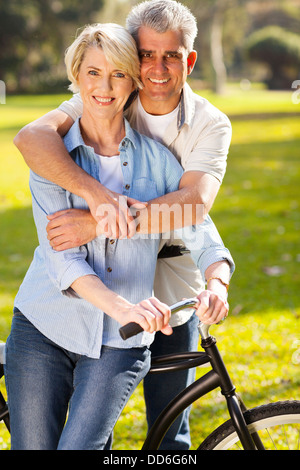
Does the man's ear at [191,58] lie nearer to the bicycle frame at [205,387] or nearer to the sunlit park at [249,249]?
the sunlit park at [249,249]

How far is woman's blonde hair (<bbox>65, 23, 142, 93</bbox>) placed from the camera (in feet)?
6.43

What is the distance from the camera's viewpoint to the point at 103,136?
83.6 inches

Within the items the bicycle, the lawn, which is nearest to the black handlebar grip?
the bicycle

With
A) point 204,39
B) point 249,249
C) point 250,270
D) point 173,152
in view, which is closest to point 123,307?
point 173,152

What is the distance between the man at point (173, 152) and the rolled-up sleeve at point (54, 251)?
0.13ft

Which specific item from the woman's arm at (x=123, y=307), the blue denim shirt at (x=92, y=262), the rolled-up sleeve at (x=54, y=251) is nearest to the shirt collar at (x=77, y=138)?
the blue denim shirt at (x=92, y=262)

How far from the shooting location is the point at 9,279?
238 inches

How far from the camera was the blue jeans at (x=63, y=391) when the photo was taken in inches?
74.4

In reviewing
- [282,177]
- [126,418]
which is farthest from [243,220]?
[126,418]

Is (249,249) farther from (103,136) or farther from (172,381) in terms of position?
(103,136)

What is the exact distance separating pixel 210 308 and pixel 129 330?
11.3 inches

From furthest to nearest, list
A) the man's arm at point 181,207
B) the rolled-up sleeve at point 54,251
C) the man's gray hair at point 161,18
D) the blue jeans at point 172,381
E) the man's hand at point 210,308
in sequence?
the blue jeans at point 172,381 → the man's gray hair at point 161,18 → the man's arm at point 181,207 → the rolled-up sleeve at point 54,251 → the man's hand at point 210,308

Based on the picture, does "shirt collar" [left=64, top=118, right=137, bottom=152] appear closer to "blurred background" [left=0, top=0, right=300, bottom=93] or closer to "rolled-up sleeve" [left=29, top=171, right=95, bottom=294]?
"rolled-up sleeve" [left=29, top=171, right=95, bottom=294]

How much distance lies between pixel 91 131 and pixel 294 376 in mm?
2533
